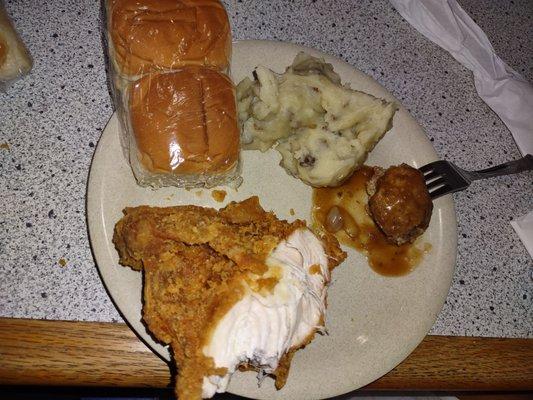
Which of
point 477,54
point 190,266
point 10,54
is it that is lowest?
point 190,266

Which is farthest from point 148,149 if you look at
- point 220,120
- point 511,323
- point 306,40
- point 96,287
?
point 511,323

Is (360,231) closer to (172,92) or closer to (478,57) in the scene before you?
(172,92)

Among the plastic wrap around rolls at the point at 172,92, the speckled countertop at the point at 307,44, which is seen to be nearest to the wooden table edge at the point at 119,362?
the speckled countertop at the point at 307,44

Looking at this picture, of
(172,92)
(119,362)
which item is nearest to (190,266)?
(119,362)

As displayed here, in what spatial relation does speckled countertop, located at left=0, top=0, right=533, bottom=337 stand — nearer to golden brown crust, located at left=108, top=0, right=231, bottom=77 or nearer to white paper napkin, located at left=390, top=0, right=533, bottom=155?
white paper napkin, located at left=390, top=0, right=533, bottom=155

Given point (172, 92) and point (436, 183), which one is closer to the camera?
point (172, 92)

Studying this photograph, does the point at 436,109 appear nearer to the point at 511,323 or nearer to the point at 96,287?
the point at 511,323

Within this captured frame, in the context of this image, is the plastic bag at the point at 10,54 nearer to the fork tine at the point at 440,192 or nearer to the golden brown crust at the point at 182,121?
the golden brown crust at the point at 182,121
